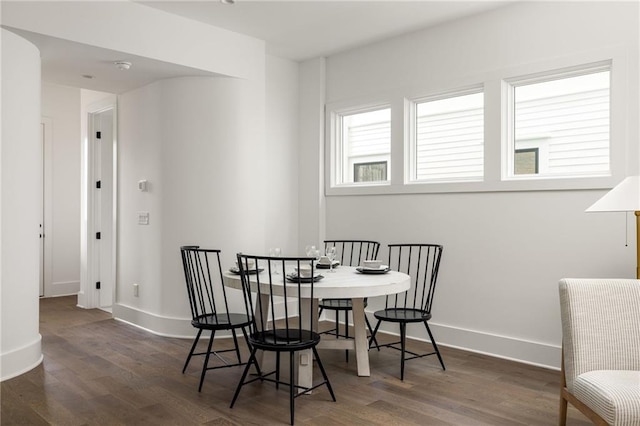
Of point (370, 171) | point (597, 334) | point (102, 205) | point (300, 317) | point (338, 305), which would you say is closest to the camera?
point (597, 334)

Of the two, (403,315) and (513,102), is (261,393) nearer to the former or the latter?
(403,315)

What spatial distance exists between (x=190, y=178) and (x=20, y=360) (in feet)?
6.63

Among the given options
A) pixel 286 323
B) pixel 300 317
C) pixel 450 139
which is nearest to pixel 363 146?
pixel 450 139

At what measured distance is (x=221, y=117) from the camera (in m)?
4.83

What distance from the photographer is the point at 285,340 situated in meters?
2.95

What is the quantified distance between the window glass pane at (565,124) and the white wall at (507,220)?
0.21 meters

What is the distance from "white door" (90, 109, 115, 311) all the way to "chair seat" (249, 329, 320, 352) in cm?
367

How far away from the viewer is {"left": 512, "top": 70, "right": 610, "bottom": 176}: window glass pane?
3754 mm

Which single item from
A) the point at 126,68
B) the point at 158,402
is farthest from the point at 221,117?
the point at 158,402

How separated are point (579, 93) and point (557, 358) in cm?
200

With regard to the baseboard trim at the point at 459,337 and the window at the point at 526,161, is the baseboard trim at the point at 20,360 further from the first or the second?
the window at the point at 526,161

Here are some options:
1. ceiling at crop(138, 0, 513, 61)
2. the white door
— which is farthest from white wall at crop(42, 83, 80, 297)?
ceiling at crop(138, 0, 513, 61)

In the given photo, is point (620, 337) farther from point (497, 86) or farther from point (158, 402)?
point (158, 402)

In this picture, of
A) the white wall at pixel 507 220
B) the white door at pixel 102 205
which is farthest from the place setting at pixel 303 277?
the white door at pixel 102 205
